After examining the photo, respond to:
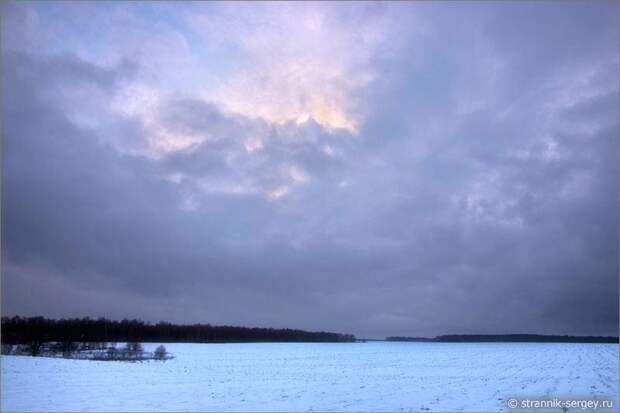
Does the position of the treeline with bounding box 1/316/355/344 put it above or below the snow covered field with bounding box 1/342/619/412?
below

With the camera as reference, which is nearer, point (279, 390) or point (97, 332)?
point (279, 390)

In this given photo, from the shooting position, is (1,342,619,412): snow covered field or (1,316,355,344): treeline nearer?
(1,342,619,412): snow covered field

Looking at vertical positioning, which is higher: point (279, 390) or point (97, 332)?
point (279, 390)

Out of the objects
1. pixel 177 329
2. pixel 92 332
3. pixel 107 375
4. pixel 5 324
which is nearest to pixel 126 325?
pixel 177 329

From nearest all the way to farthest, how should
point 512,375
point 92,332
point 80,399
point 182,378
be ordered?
point 80,399 → point 182,378 → point 512,375 → point 92,332

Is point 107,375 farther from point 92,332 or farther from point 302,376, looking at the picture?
point 92,332

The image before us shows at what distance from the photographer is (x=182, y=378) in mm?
35500

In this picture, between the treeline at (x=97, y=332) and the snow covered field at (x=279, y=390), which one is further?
the treeline at (x=97, y=332)

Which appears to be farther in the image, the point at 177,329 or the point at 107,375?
the point at 177,329

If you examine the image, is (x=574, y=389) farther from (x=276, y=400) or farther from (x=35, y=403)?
(x=35, y=403)

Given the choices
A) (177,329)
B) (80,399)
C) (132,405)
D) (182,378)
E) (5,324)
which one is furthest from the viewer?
(177,329)

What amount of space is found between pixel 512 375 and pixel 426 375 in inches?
272

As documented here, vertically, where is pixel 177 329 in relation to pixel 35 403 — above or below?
below

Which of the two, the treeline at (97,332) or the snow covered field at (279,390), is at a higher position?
the snow covered field at (279,390)
